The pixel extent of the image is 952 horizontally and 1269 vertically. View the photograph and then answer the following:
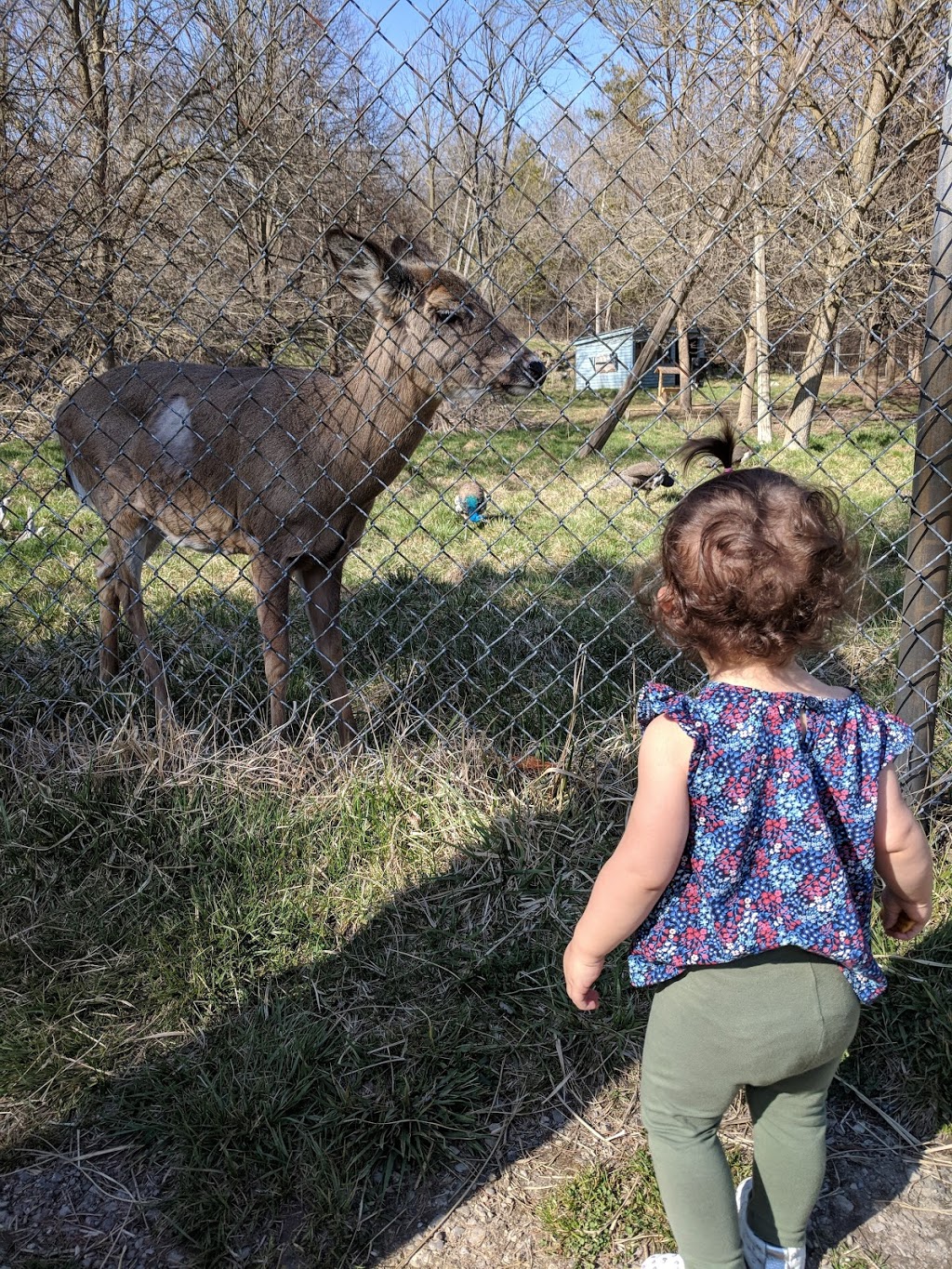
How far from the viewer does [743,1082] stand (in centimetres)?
156

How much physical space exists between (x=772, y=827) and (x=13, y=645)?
12.3ft

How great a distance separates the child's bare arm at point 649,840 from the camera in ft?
4.88

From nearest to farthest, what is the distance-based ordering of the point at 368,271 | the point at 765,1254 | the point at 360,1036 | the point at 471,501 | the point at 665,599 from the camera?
the point at 665,599
the point at 765,1254
the point at 360,1036
the point at 368,271
the point at 471,501

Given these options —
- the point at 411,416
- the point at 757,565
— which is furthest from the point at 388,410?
the point at 757,565

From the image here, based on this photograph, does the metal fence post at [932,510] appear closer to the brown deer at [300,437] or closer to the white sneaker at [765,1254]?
the white sneaker at [765,1254]

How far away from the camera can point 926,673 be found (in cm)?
278

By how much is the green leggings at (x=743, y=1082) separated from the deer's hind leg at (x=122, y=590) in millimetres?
3036

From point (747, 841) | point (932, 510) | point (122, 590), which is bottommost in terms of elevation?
point (122, 590)

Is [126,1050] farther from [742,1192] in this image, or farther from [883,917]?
[883,917]

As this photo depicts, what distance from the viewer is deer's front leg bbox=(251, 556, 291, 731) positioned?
3.85 m

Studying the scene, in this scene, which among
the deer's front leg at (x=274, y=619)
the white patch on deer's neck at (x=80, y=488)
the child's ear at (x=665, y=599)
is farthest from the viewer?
the white patch on deer's neck at (x=80, y=488)

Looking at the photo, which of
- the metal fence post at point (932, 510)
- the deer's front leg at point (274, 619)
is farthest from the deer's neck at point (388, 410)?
the metal fence post at point (932, 510)

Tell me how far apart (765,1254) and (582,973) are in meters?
0.67

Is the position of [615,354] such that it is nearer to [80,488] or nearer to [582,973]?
[582,973]
